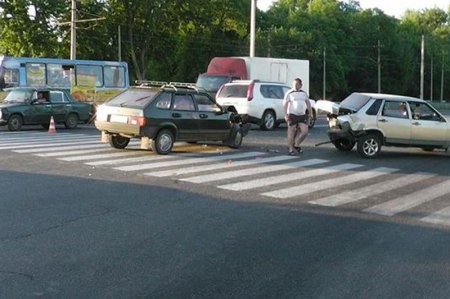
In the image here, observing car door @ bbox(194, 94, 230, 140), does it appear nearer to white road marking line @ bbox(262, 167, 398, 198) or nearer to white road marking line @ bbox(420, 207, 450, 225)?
white road marking line @ bbox(262, 167, 398, 198)

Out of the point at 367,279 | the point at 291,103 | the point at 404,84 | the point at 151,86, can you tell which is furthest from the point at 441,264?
the point at 404,84

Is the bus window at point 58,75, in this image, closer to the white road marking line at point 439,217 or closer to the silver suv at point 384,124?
the silver suv at point 384,124

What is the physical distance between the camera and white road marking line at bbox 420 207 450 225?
8.18 m

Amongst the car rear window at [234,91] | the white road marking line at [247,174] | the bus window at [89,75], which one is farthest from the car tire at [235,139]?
the bus window at [89,75]

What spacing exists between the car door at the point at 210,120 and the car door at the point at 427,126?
474 centimetres

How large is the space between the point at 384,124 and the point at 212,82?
38.0 feet

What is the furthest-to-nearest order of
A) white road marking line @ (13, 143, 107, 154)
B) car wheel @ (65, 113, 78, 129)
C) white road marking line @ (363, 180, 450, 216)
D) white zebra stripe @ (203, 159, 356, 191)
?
car wheel @ (65, 113, 78, 129) < white road marking line @ (13, 143, 107, 154) < white zebra stripe @ (203, 159, 356, 191) < white road marking line @ (363, 180, 450, 216)

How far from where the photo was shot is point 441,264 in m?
6.14

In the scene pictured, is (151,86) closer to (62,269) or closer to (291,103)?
(291,103)

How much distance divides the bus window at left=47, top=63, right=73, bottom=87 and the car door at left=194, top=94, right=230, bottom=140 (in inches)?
641

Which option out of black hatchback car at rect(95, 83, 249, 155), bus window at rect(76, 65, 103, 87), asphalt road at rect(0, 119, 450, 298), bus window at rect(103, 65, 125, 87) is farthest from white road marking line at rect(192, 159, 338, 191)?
bus window at rect(103, 65, 125, 87)

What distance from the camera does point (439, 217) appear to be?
845cm

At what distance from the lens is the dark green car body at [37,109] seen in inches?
845

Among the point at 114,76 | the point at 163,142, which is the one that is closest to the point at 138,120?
the point at 163,142
